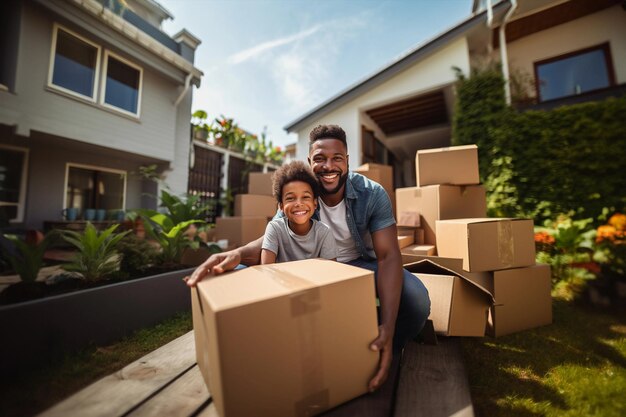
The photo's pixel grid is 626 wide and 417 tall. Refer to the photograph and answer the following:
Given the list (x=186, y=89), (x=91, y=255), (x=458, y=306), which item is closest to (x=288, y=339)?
(x=458, y=306)

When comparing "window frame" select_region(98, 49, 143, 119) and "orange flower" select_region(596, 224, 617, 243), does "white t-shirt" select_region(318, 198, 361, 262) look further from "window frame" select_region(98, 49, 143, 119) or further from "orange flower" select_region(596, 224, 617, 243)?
"window frame" select_region(98, 49, 143, 119)

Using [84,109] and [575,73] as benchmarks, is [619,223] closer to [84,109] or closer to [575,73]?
[575,73]

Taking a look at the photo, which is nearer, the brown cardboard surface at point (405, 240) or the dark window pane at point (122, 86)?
the brown cardboard surface at point (405, 240)

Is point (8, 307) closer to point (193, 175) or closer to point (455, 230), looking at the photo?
point (455, 230)

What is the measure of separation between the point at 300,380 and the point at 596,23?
28.5ft

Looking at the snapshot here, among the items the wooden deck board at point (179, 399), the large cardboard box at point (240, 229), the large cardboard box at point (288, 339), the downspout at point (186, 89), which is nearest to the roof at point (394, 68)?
Answer: the downspout at point (186, 89)

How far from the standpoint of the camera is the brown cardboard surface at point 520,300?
1.81m

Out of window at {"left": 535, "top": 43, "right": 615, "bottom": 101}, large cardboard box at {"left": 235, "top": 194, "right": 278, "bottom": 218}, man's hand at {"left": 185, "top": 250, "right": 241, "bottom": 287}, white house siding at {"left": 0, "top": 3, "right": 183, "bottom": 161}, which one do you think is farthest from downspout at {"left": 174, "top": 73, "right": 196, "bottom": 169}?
window at {"left": 535, "top": 43, "right": 615, "bottom": 101}

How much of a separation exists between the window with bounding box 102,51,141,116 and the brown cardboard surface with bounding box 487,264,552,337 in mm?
6801

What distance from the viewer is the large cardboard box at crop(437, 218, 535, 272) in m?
1.83

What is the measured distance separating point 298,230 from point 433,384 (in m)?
0.95

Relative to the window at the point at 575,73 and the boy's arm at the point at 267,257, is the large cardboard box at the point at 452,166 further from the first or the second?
the window at the point at 575,73

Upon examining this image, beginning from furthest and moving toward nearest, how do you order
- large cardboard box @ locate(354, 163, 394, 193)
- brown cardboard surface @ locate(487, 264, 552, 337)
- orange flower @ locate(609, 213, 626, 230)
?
large cardboard box @ locate(354, 163, 394, 193) < orange flower @ locate(609, 213, 626, 230) < brown cardboard surface @ locate(487, 264, 552, 337)

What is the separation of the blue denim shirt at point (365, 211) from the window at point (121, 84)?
18.6 ft
